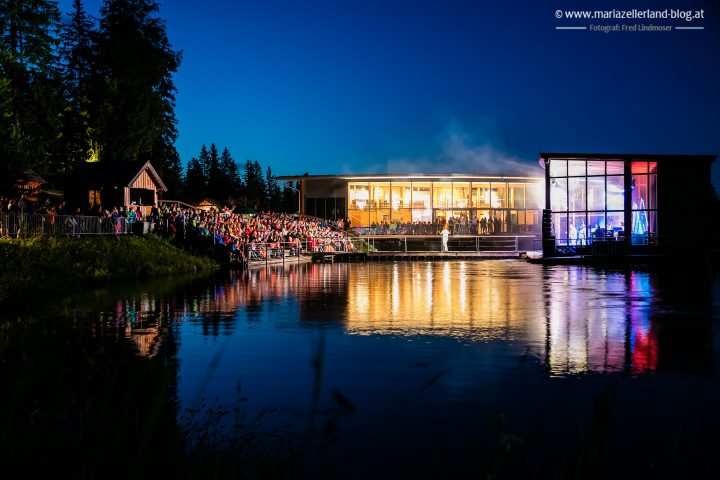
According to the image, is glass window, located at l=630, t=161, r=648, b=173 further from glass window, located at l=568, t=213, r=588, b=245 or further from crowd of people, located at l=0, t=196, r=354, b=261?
crowd of people, located at l=0, t=196, r=354, b=261

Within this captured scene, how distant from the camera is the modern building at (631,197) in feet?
154

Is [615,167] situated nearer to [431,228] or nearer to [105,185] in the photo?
[431,228]

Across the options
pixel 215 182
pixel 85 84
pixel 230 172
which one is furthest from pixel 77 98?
pixel 230 172

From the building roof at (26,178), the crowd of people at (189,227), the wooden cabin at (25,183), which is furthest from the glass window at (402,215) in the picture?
the wooden cabin at (25,183)

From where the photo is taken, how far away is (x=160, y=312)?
1723 cm

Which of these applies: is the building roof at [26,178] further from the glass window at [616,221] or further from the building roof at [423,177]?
the building roof at [423,177]

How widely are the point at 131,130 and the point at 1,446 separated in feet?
202

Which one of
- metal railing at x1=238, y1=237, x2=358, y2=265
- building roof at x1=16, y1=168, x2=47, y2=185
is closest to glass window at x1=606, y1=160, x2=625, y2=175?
metal railing at x1=238, y1=237, x2=358, y2=265

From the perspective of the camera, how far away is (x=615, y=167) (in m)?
47.7

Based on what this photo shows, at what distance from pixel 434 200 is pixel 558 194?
26422mm

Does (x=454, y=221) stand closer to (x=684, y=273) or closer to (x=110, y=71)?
(x=110, y=71)

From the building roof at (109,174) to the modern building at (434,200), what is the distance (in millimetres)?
24852

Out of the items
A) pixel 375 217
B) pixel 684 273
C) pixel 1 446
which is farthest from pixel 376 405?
pixel 375 217

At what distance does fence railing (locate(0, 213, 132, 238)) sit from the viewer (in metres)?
29.1
